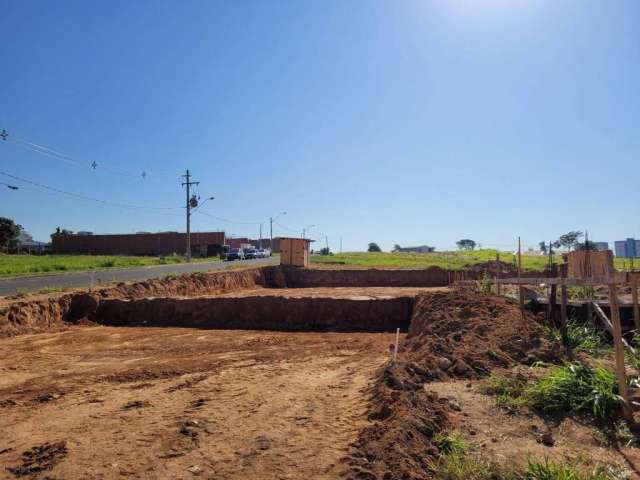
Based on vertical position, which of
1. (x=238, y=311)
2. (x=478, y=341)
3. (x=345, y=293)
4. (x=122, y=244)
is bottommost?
(x=238, y=311)

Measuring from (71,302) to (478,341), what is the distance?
50.3 ft

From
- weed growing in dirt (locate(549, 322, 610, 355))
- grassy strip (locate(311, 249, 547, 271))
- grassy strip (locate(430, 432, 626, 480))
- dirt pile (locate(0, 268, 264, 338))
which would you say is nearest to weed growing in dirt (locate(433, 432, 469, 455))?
grassy strip (locate(430, 432, 626, 480))

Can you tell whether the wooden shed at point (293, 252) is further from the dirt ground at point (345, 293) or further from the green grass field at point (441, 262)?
the dirt ground at point (345, 293)

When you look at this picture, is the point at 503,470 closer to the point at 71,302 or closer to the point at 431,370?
the point at 431,370

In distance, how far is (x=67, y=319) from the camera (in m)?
17.2

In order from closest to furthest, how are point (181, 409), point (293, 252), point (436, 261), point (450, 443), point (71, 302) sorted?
point (450, 443), point (181, 409), point (71, 302), point (293, 252), point (436, 261)

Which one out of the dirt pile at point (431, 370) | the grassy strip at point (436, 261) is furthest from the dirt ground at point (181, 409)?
the grassy strip at point (436, 261)

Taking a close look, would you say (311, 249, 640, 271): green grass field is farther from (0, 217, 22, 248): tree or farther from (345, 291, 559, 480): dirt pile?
(0, 217, 22, 248): tree

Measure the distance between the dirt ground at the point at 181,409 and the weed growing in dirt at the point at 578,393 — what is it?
7.11 feet

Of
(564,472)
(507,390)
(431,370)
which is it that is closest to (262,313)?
A: (431,370)

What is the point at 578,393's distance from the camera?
535 centimetres

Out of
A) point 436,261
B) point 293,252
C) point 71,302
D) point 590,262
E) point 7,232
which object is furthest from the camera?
point 7,232

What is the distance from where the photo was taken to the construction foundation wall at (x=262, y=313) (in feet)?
59.1

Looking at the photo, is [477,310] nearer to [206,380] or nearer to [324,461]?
[206,380]
